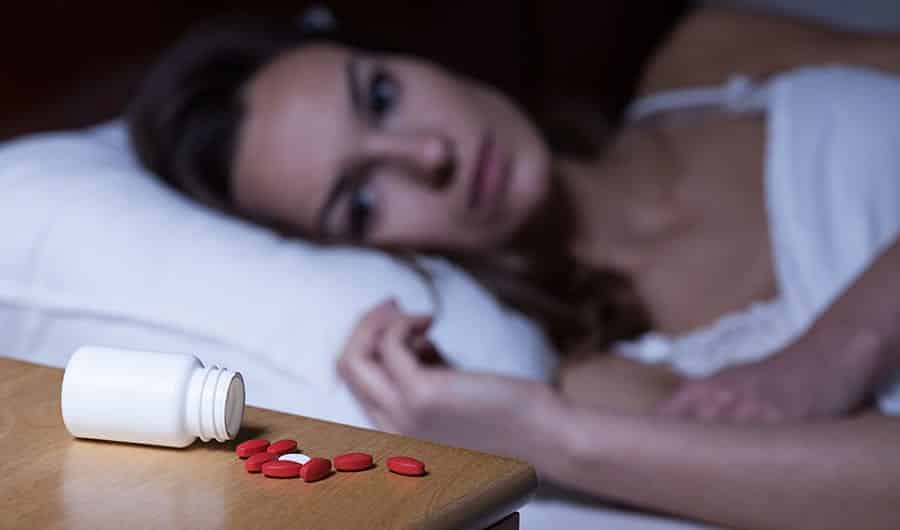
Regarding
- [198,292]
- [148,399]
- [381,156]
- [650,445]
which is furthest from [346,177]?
[148,399]

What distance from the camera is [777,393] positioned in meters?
1.13

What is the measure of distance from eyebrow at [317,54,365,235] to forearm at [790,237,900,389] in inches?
21.7

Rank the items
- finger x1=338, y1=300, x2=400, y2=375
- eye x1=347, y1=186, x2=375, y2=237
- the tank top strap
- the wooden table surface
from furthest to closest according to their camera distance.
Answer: the tank top strap < eye x1=347, y1=186, x2=375, y2=237 < finger x1=338, y1=300, x2=400, y2=375 < the wooden table surface

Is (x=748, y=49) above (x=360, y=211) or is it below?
above

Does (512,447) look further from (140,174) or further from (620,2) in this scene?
(620,2)

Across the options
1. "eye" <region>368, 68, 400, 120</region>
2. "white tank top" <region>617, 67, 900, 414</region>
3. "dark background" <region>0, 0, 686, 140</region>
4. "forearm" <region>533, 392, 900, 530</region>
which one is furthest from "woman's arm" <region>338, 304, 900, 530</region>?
"dark background" <region>0, 0, 686, 140</region>

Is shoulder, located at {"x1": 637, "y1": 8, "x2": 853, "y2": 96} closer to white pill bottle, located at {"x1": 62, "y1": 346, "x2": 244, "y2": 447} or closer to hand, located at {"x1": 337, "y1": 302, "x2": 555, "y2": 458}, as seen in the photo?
hand, located at {"x1": 337, "y1": 302, "x2": 555, "y2": 458}

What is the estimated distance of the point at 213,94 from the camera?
151cm

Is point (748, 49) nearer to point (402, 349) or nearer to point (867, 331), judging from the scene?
point (867, 331)

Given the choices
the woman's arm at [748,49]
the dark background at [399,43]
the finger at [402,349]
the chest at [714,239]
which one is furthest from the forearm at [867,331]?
the dark background at [399,43]

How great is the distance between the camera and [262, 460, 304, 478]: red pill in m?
0.55

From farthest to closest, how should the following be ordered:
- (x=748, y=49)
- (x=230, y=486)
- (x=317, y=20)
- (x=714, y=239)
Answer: (x=748, y=49)
(x=317, y=20)
(x=714, y=239)
(x=230, y=486)

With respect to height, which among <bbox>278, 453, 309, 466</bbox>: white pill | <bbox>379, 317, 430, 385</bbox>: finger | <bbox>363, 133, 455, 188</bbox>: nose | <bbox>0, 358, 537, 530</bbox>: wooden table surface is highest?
<bbox>363, 133, 455, 188</bbox>: nose

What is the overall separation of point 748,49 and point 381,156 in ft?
2.29
